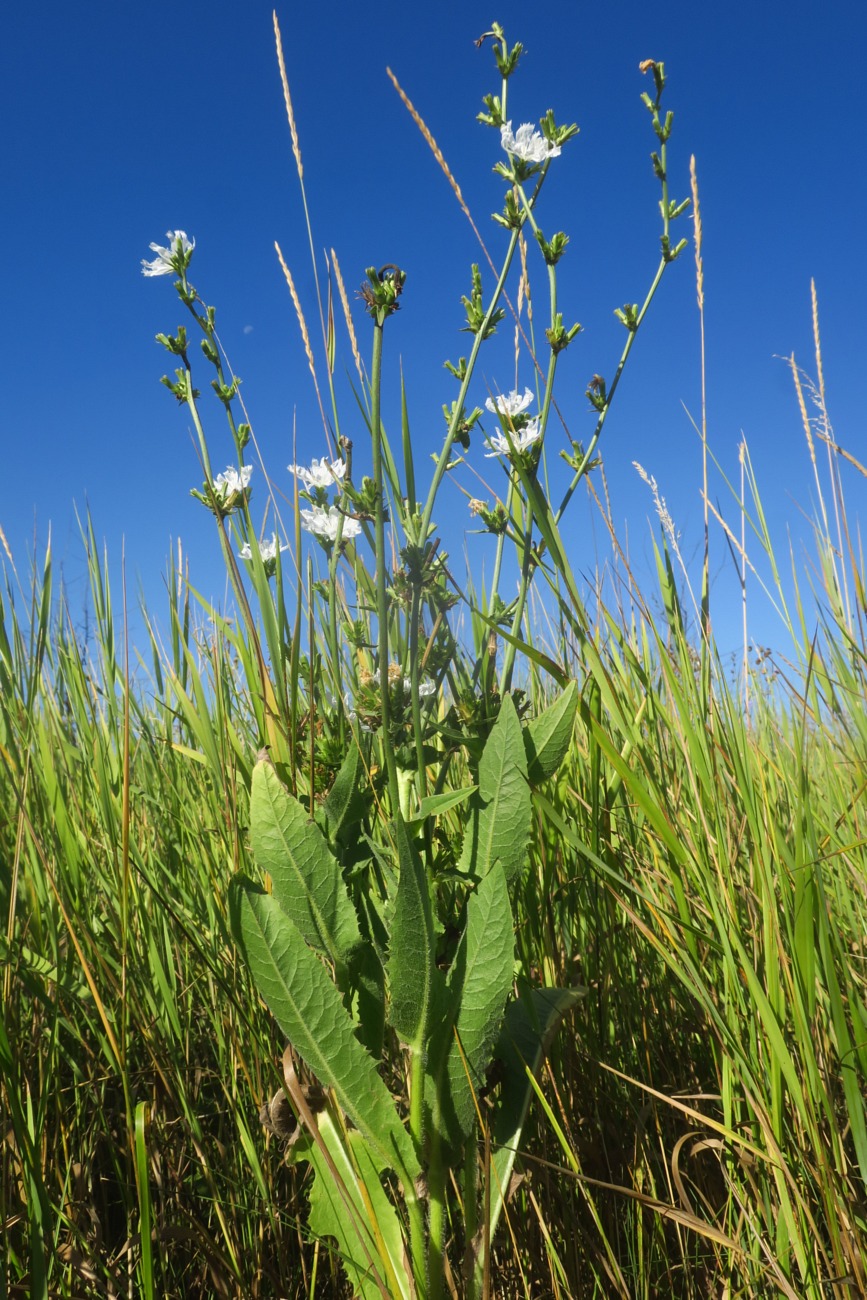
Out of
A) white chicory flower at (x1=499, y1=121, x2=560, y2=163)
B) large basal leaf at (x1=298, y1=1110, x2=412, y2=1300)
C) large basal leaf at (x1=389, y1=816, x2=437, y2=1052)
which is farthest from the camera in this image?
white chicory flower at (x1=499, y1=121, x2=560, y2=163)

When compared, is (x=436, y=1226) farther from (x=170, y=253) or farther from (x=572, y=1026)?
(x=170, y=253)

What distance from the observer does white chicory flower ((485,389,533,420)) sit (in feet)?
3.64

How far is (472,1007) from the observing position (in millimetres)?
884

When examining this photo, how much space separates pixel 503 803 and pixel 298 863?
232mm

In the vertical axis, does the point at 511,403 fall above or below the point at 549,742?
above

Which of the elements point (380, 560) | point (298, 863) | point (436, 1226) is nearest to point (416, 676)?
point (380, 560)

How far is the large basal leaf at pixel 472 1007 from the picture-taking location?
2.83 ft

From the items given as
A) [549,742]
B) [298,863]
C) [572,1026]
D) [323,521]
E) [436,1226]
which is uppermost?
[323,521]

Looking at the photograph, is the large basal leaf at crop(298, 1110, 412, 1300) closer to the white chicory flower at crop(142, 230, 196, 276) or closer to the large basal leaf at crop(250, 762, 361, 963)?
the large basal leaf at crop(250, 762, 361, 963)

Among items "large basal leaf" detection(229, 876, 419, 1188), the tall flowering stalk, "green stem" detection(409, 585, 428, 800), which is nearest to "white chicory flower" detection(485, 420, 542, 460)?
the tall flowering stalk

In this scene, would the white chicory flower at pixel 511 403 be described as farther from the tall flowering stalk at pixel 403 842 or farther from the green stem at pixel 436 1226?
the green stem at pixel 436 1226

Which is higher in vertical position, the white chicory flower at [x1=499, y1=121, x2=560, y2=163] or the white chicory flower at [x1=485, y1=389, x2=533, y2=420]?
the white chicory flower at [x1=499, y1=121, x2=560, y2=163]

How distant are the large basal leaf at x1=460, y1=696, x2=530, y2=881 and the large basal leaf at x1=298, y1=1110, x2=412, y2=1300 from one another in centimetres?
36

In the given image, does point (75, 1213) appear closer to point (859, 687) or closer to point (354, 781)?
point (354, 781)
